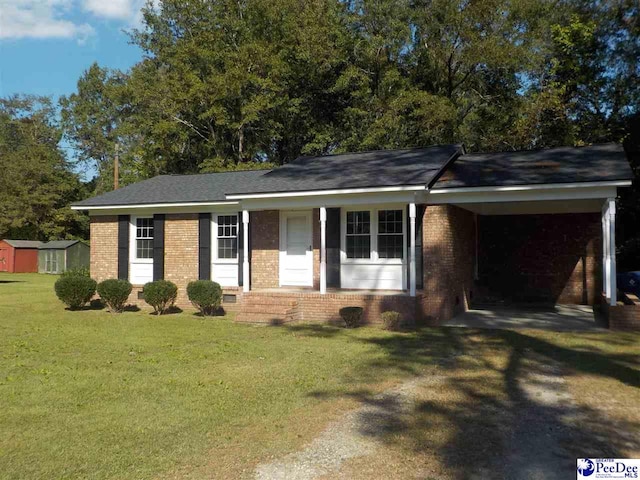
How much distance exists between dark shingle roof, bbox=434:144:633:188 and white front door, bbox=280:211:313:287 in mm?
4148

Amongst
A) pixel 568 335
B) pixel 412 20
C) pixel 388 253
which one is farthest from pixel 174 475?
pixel 412 20

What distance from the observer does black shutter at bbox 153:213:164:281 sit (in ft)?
57.5

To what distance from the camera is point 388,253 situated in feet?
47.9

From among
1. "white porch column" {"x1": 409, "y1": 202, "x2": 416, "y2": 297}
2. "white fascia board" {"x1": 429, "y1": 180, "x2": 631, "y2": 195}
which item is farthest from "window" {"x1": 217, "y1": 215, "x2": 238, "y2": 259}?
"white fascia board" {"x1": 429, "y1": 180, "x2": 631, "y2": 195}

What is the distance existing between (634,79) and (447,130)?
7871 millimetres

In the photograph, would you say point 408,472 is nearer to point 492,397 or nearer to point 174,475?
point 174,475

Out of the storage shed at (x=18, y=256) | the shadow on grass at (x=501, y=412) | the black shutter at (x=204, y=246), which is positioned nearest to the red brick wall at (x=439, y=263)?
→ the shadow on grass at (x=501, y=412)

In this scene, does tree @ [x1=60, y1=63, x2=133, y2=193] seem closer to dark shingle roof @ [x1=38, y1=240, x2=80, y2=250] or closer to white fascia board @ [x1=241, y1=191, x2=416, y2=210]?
dark shingle roof @ [x1=38, y1=240, x2=80, y2=250]

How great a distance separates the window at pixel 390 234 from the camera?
569 inches

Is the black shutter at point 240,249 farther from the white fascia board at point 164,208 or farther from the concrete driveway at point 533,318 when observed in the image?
the concrete driveway at point 533,318

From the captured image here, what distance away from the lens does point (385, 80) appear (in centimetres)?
2669

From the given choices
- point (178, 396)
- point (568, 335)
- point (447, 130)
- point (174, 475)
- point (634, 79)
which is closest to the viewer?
point (174, 475)

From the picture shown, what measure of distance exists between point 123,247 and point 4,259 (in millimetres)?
30030

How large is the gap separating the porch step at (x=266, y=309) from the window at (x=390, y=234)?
107 inches
